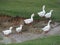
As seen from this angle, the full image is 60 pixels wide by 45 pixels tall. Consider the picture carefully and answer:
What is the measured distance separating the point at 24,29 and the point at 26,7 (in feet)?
7.27

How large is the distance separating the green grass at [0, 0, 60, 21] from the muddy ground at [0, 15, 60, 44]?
42cm

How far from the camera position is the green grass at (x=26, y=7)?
1591 centimetres

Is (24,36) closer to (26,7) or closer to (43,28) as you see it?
(43,28)

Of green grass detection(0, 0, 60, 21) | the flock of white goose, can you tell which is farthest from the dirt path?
green grass detection(0, 0, 60, 21)

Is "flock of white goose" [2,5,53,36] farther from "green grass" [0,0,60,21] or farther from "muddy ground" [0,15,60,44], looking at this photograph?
"green grass" [0,0,60,21]

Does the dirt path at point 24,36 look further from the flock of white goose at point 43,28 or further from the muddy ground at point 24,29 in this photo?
the flock of white goose at point 43,28

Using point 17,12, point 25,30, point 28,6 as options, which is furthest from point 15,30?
point 28,6

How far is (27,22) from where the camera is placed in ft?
49.4

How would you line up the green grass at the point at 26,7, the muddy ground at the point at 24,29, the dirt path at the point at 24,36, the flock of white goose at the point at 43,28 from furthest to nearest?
the green grass at the point at 26,7, the flock of white goose at the point at 43,28, the muddy ground at the point at 24,29, the dirt path at the point at 24,36

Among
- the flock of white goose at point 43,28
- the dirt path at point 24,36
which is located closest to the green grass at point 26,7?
the flock of white goose at point 43,28

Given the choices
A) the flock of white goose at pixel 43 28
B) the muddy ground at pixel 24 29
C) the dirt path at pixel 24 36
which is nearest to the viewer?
the dirt path at pixel 24 36

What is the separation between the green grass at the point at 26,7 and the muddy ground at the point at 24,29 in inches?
16.7

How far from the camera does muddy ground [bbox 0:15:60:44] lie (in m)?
13.5

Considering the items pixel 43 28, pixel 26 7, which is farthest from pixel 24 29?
pixel 26 7
